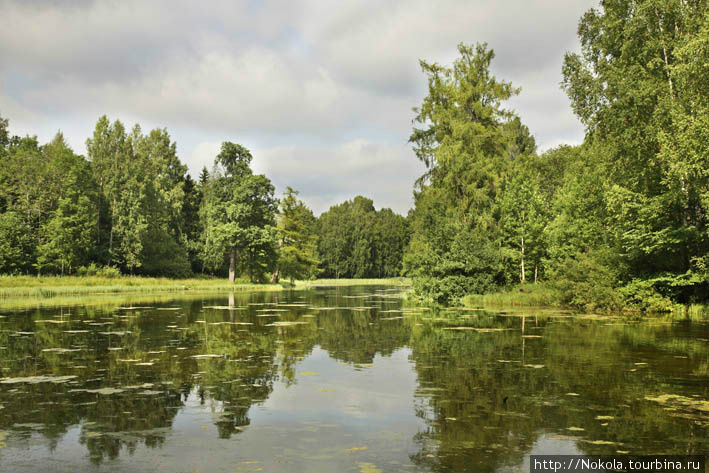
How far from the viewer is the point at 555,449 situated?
6.29 meters

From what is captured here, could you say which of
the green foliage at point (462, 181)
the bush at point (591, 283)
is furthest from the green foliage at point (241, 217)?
the bush at point (591, 283)

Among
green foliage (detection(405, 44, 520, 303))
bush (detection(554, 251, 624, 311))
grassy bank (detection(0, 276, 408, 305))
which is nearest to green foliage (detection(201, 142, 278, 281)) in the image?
grassy bank (detection(0, 276, 408, 305))

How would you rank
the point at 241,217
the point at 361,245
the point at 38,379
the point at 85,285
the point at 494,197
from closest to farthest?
the point at 38,379 < the point at 494,197 < the point at 85,285 < the point at 241,217 < the point at 361,245

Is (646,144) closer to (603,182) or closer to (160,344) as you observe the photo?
(603,182)

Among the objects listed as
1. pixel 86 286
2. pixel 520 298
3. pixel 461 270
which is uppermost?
pixel 461 270

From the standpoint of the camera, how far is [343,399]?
920cm

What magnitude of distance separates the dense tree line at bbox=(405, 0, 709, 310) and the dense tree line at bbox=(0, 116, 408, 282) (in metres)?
30.2

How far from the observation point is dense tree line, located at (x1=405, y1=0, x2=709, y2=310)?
22297 mm

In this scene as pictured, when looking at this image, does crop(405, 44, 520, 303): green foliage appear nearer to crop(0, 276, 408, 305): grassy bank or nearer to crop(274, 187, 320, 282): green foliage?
crop(0, 276, 408, 305): grassy bank

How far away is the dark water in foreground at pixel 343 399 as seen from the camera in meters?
6.23

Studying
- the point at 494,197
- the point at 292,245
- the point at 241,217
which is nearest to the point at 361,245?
the point at 292,245

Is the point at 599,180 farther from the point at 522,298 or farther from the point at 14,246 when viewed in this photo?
the point at 14,246

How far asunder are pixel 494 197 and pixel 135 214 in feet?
135

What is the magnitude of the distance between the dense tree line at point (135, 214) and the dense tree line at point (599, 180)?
99.0 feet
